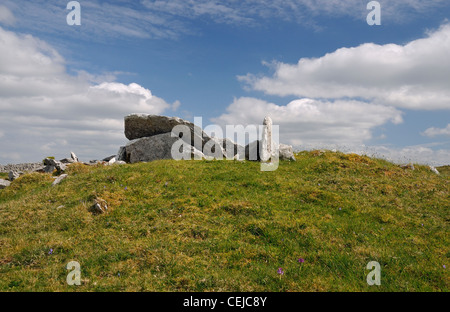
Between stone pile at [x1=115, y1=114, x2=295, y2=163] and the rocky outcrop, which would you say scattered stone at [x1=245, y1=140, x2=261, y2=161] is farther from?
stone pile at [x1=115, y1=114, x2=295, y2=163]

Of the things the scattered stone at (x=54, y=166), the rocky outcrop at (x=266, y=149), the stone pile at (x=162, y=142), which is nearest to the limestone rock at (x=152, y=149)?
the stone pile at (x=162, y=142)

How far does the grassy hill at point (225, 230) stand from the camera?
926 centimetres

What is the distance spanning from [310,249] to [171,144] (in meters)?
17.9

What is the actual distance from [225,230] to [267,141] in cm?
1283

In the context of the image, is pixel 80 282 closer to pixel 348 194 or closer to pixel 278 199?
pixel 278 199

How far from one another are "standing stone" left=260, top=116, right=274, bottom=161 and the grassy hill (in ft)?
9.33

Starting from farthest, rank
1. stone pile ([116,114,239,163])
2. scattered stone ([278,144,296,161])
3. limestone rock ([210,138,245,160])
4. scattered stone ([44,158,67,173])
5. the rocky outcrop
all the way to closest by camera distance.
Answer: limestone rock ([210,138,245,160]), stone pile ([116,114,239,163]), scattered stone ([44,158,67,173]), scattered stone ([278,144,296,161]), the rocky outcrop

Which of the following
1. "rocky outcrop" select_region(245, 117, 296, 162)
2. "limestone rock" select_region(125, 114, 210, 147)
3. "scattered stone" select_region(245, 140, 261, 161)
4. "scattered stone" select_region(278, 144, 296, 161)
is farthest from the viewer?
"limestone rock" select_region(125, 114, 210, 147)

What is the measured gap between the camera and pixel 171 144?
26547 millimetres

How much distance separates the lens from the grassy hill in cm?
926

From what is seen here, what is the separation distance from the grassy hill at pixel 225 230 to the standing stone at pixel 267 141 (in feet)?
9.33

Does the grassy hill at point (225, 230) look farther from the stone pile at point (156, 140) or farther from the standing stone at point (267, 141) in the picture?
the stone pile at point (156, 140)

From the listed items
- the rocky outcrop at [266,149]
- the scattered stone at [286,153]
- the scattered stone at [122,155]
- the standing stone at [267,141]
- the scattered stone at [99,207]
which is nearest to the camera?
the scattered stone at [99,207]

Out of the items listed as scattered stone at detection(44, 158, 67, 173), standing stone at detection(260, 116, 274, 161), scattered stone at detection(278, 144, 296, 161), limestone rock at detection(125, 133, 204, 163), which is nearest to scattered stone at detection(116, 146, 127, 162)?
limestone rock at detection(125, 133, 204, 163)
